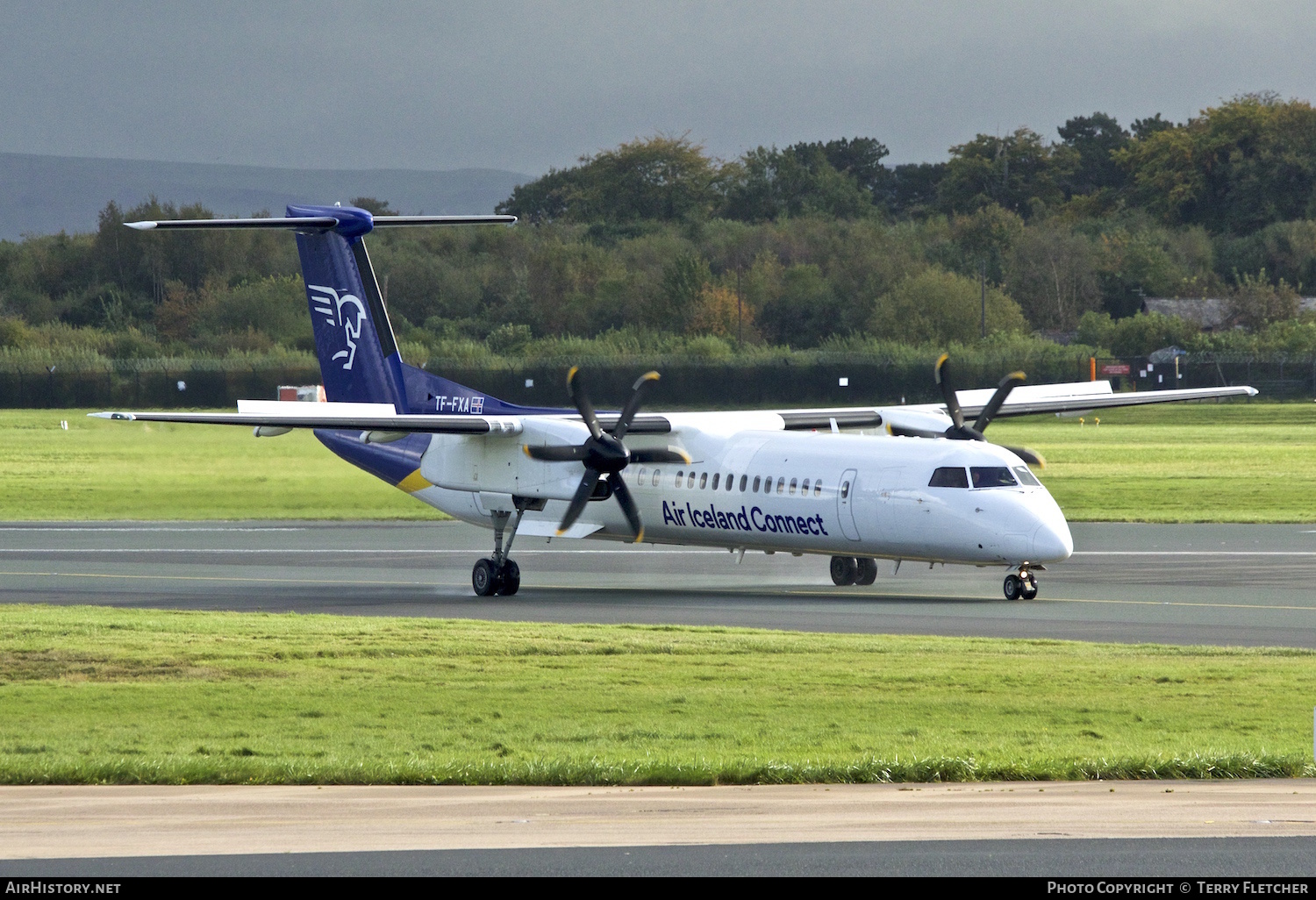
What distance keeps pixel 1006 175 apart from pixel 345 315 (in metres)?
115

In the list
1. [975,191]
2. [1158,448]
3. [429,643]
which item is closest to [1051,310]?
[975,191]

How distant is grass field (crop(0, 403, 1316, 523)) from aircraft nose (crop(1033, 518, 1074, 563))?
58.4 ft

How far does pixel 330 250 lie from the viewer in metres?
32.4

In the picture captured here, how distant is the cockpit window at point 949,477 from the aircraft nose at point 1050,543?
1322 mm

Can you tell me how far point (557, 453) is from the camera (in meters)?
27.1

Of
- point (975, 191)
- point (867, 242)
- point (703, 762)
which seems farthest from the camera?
point (975, 191)

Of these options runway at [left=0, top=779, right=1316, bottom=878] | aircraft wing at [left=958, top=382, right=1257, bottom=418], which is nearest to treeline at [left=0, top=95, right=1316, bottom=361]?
aircraft wing at [left=958, top=382, right=1257, bottom=418]

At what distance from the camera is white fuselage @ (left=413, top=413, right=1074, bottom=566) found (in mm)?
24047

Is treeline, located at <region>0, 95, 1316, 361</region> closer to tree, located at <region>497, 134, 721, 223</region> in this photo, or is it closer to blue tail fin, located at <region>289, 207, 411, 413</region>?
tree, located at <region>497, 134, 721, 223</region>

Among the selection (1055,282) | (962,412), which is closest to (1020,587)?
(962,412)

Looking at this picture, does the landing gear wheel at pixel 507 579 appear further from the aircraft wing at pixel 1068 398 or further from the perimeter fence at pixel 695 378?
the perimeter fence at pixel 695 378

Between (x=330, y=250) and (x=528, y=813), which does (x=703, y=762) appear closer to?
(x=528, y=813)

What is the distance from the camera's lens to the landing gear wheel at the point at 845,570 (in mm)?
27641
